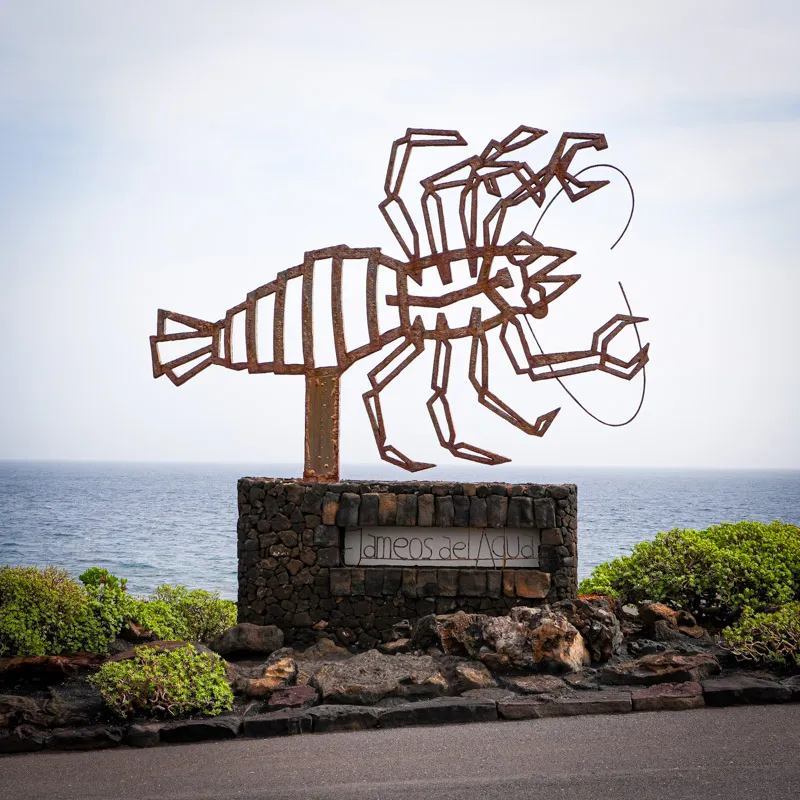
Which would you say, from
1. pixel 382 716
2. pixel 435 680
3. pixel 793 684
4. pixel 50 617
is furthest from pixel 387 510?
pixel 793 684

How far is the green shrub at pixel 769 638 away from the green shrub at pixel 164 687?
355 centimetres

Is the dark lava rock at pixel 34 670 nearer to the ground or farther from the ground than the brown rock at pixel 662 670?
nearer to the ground

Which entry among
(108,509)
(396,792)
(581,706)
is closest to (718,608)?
(581,706)

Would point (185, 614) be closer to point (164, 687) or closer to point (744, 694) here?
point (164, 687)

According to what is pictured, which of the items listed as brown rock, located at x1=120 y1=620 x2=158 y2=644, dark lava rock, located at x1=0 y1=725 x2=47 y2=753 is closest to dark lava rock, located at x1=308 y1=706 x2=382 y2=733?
dark lava rock, located at x1=0 y1=725 x2=47 y2=753

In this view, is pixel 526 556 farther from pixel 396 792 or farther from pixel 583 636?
pixel 396 792

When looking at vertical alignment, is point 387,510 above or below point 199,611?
above

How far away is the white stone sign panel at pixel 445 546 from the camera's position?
8008 mm

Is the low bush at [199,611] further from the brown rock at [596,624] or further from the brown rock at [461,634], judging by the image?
the brown rock at [596,624]

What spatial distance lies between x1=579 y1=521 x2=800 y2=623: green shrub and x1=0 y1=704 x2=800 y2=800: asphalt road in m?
2.26

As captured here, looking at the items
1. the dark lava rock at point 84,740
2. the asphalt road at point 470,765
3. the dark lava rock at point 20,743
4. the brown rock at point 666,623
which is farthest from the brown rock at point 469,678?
the dark lava rock at point 20,743

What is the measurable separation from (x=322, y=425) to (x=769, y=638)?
3902mm

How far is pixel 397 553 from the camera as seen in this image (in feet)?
26.3

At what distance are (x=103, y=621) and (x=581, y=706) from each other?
3.90 meters
